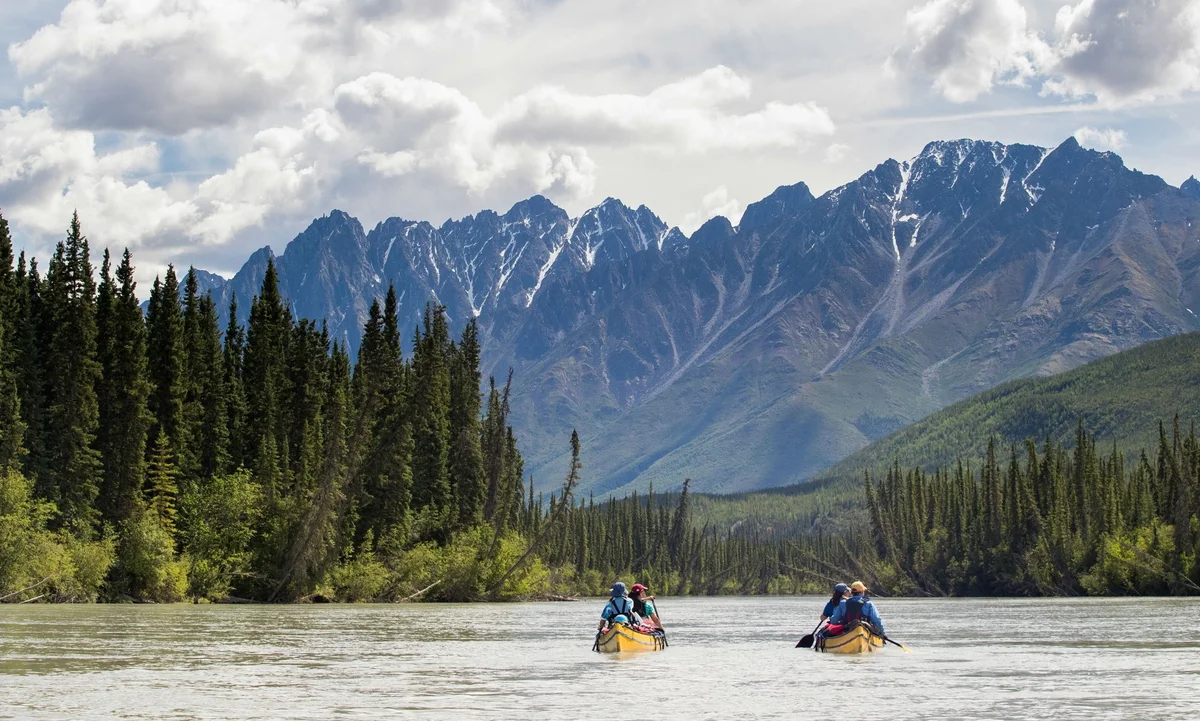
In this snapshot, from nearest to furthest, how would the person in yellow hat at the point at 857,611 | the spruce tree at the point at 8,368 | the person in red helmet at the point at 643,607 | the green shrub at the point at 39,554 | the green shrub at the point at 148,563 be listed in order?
the person in yellow hat at the point at 857,611 < the person in red helmet at the point at 643,607 < the green shrub at the point at 39,554 < the spruce tree at the point at 8,368 < the green shrub at the point at 148,563

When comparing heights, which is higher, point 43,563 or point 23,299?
point 23,299

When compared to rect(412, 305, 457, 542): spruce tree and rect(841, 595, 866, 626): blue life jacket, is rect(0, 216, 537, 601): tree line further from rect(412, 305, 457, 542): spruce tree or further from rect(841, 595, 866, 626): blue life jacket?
rect(841, 595, 866, 626): blue life jacket

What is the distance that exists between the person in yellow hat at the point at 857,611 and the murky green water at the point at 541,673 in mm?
1750

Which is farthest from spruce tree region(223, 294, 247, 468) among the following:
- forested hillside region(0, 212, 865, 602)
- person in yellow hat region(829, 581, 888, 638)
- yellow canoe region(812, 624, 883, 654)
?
yellow canoe region(812, 624, 883, 654)

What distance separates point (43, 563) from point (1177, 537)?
366 ft

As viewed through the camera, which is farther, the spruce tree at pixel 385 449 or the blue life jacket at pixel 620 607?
the spruce tree at pixel 385 449

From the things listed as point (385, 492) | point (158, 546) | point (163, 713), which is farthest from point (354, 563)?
point (163, 713)

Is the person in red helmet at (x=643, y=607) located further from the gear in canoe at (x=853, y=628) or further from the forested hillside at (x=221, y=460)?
the forested hillside at (x=221, y=460)

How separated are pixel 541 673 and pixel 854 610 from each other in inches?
592

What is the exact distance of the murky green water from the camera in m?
37.2

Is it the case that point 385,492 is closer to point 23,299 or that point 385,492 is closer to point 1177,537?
point 23,299

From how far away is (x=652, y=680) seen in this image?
46.4 metres

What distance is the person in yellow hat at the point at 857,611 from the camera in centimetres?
5812

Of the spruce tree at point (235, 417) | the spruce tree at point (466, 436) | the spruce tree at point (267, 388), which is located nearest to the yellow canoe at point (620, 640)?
the spruce tree at point (267, 388)
